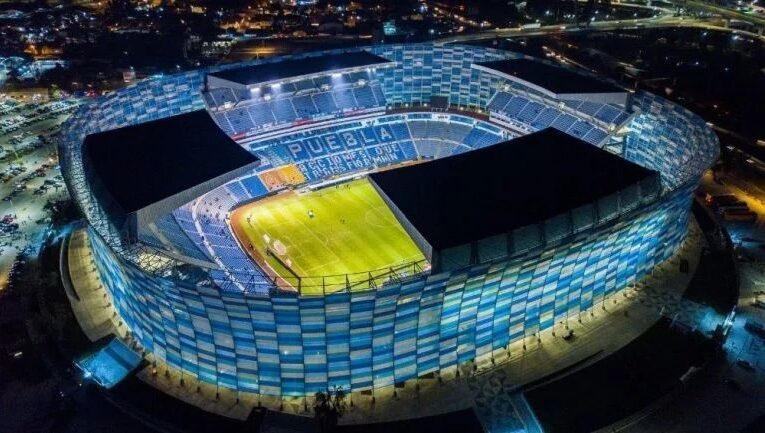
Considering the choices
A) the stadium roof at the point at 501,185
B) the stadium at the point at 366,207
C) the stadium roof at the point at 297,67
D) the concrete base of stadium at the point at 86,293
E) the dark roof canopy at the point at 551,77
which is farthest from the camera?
the stadium roof at the point at 297,67

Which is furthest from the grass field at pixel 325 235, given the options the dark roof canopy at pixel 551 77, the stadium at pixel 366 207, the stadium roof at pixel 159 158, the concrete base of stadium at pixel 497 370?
the dark roof canopy at pixel 551 77

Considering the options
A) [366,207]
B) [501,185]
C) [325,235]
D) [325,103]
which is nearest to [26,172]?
[325,103]

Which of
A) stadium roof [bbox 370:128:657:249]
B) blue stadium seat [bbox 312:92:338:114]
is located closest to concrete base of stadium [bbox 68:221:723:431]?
stadium roof [bbox 370:128:657:249]

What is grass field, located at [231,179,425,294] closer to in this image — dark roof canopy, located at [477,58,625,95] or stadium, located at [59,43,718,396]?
stadium, located at [59,43,718,396]

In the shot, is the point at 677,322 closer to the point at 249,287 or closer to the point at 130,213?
the point at 249,287

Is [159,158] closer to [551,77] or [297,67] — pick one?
[297,67]

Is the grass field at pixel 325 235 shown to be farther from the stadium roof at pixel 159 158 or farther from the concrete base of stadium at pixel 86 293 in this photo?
the concrete base of stadium at pixel 86 293
